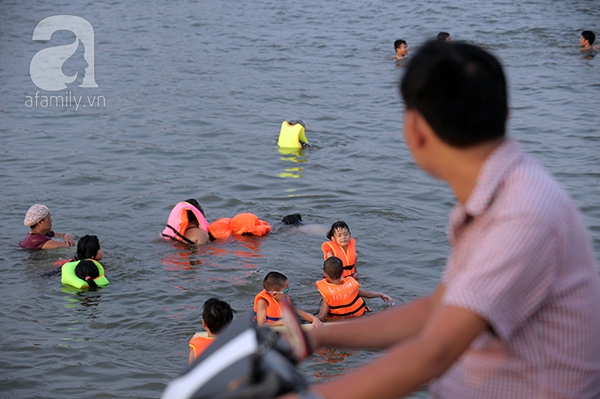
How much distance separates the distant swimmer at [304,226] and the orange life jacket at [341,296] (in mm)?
2161

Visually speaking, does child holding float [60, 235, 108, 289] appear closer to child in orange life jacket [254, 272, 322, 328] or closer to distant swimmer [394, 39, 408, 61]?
child in orange life jacket [254, 272, 322, 328]

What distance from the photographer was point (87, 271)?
27.0ft

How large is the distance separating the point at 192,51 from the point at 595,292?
18460 millimetres

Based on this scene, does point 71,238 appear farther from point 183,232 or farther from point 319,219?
point 319,219

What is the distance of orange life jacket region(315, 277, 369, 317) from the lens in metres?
7.43

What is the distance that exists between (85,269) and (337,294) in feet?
8.81

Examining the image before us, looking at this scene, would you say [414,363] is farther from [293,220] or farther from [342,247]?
[293,220]

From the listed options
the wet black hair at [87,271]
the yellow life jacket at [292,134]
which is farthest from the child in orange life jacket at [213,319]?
the yellow life jacket at [292,134]

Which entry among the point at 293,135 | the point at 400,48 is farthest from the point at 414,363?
the point at 400,48

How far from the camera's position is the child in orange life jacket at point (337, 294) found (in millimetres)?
7434

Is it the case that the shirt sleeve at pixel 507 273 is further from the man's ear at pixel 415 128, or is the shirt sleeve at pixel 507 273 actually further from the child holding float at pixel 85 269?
the child holding float at pixel 85 269

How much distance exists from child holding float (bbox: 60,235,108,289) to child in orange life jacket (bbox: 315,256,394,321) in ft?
7.91

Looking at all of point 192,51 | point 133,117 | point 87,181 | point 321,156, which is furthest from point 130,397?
point 192,51

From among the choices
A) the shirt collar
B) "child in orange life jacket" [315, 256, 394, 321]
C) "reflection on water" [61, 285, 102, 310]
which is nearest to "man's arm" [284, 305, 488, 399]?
the shirt collar
